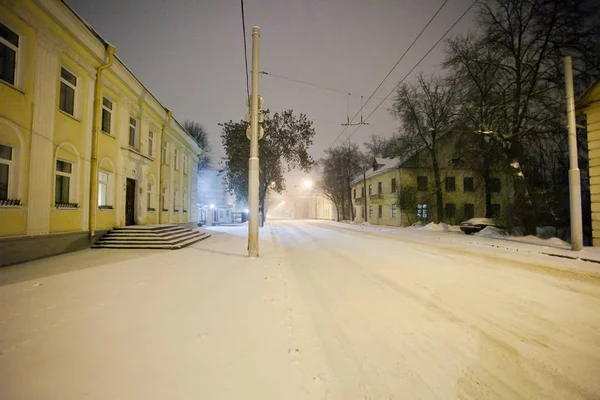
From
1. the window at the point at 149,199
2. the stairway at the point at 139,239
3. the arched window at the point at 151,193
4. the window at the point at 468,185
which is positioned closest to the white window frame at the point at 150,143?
the arched window at the point at 151,193

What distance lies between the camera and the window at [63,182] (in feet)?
29.2

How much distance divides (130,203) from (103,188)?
6.81ft

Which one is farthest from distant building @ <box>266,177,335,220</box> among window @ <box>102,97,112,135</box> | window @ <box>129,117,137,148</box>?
window @ <box>102,97,112,135</box>

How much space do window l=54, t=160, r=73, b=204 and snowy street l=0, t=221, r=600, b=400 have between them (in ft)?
12.4

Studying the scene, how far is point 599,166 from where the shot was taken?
11469mm

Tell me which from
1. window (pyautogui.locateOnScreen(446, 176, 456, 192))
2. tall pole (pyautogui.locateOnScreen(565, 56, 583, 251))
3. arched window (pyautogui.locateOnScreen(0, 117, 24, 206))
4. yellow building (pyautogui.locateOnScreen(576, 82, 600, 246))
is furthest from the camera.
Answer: window (pyautogui.locateOnScreen(446, 176, 456, 192))

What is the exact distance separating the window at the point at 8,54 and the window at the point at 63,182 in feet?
8.43

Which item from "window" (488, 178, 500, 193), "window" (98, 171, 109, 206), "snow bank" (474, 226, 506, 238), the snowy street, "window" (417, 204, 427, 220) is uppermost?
"window" (488, 178, 500, 193)

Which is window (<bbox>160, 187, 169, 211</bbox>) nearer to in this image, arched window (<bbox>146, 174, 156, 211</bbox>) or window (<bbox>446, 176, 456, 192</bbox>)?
arched window (<bbox>146, 174, 156, 211</bbox>)

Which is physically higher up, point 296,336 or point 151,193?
point 151,193

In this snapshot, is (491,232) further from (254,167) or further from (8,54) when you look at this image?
(8,54)

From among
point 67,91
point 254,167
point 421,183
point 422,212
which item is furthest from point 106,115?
point 421,183

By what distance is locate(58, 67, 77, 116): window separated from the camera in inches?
361

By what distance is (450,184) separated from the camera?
31.8m
